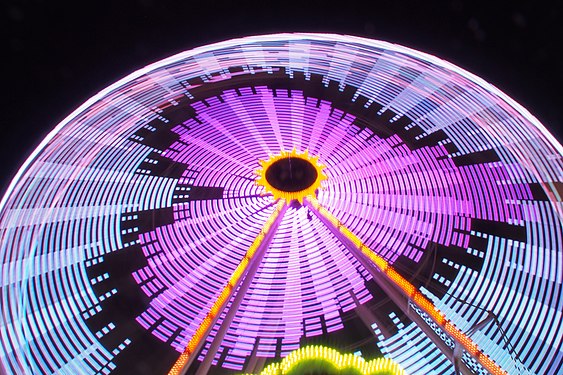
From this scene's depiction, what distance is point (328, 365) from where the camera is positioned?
8.93ft

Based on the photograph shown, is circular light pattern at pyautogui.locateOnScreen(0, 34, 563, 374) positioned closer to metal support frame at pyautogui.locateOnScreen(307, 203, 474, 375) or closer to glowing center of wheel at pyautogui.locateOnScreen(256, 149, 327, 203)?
glowing center of wheel at pyautogui.locateOnScreen(256, 149, 327, 203)

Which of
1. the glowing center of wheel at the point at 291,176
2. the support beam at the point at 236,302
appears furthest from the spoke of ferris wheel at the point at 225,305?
the glowing center of wheel at the point at 291,176

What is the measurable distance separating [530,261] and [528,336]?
2.14ft

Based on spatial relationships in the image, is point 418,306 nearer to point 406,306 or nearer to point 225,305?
point 406,306

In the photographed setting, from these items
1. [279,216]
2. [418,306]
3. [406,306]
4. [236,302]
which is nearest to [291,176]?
[279,216]

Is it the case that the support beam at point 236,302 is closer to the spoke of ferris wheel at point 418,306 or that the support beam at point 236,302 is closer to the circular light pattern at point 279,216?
the circular light pattern at point 279,216

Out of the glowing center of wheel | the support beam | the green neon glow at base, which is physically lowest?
the green neon glow at base

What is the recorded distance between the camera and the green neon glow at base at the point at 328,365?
2.70 metres

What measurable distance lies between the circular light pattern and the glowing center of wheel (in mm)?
155

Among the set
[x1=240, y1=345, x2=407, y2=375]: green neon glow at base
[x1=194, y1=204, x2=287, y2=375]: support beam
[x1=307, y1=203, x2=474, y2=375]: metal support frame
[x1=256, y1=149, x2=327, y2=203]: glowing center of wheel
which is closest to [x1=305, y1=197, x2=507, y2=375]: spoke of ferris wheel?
[x1=307, y1=203, x2=474, y2=375]: metal support frame

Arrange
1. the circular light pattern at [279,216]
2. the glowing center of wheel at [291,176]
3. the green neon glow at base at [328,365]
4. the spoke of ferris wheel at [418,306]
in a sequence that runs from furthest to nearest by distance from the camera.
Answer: the glowing center of wheel at [291,176], the circular light pattern at [279,216], the green neon glow at base at [328,365], the spoke of ferris wheel at [418,306]

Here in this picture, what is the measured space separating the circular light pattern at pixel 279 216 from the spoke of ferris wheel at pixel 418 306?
668mm

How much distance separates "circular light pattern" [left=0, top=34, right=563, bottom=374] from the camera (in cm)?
383

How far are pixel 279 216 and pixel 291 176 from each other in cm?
42
